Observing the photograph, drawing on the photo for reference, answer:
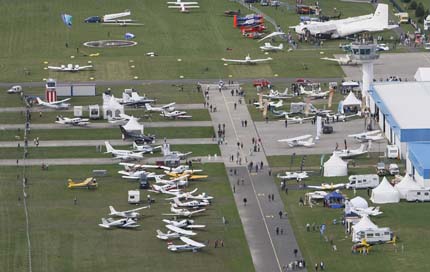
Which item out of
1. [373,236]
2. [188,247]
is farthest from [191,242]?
[373,236]

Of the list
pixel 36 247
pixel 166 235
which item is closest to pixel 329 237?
pixel 166 235

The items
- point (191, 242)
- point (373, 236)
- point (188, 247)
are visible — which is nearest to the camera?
point (188, 247)

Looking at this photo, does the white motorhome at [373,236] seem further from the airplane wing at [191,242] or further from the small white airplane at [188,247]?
the small white airplane at [188,247]

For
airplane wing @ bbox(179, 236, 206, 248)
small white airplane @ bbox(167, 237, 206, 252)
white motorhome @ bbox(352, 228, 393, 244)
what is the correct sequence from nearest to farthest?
small white airplane @ bbox(167, 237, 206, 252) → airplane wing @ bbox(179, 236, 206, 248) → white motorhome @ bbox(352, 228, 393, 244)

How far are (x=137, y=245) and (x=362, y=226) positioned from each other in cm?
2473

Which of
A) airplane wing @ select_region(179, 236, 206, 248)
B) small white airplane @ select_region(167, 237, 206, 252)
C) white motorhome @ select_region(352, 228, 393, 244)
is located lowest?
small white airplane @ select_region(167, 237, 206, 252)

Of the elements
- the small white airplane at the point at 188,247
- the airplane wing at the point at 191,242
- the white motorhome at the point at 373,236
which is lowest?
the small white airplane at the point at 188,247

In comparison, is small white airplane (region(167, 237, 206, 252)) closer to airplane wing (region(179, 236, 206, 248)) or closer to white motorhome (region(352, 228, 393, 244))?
airplane wing (region(179, 236, 206, 248))

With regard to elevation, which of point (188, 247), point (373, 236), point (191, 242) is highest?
point (373, 236)

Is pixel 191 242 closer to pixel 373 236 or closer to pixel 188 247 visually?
pixel 188 247

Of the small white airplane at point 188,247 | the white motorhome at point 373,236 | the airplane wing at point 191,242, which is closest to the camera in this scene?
the small white airplane at point 188,247

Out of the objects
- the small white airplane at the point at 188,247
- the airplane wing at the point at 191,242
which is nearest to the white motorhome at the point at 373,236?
the airplane wing at the point at 191,242

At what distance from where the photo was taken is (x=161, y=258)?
19238 centimetres

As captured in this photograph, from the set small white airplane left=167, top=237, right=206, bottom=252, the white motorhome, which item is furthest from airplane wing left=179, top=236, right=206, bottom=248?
the white motorhome
